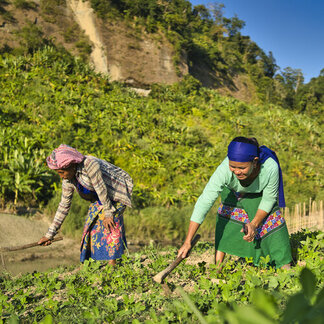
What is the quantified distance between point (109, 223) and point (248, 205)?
52.8 inches

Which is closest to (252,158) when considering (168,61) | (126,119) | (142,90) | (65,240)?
(65,240)

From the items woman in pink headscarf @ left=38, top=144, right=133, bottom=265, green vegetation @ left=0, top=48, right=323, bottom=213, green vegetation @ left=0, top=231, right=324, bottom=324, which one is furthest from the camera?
green vegetation @ left=0, top=48, right=323, bottom=213

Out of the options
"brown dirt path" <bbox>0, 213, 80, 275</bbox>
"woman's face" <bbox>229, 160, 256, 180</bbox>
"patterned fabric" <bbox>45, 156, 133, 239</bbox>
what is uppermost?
"woman's face" <bbox>229, 160, 256, 180</bbox>

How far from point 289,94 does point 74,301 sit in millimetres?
31355

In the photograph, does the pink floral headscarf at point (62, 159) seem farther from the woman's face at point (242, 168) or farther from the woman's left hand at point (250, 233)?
the woman's left hand at point (250, 233)

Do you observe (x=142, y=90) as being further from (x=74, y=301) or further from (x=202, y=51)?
(x=74, y=301)

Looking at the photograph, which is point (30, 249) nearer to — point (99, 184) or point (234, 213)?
point (99, 184)

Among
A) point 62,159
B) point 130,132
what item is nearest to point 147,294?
point 62,159

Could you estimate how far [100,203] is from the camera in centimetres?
345

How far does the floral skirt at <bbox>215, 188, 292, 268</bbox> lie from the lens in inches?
118

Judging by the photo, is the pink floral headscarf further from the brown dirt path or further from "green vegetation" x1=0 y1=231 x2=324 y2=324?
the brown dirt path

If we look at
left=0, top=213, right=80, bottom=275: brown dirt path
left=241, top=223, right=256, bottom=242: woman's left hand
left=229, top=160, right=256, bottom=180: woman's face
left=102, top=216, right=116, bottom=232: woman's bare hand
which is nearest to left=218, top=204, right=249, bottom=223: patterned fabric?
left=241, top=223, right=256, bottom=242: woman's left hand

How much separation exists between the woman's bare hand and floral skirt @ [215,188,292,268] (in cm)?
104

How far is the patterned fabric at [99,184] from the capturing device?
3168 mm
